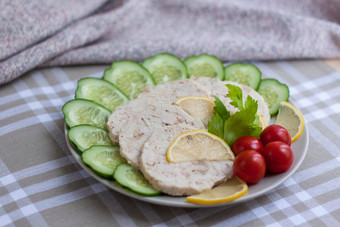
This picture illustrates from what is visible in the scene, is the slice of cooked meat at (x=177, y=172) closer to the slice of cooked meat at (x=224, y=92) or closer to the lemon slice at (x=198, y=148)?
the lemon slice at (x=198, y=148)

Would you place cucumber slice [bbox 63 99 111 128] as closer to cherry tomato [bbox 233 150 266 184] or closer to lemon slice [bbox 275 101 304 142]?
cherry tomato [bbox 233 150 266 184]

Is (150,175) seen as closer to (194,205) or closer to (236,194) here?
(194,205)

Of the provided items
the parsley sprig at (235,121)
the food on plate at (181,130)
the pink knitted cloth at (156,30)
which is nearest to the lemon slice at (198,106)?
the food on plate at (181,130)

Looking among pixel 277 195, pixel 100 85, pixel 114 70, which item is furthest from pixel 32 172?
pixel 277 195

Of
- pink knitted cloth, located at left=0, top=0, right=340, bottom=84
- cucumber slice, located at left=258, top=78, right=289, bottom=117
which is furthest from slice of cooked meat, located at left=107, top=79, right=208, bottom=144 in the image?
pink knitted cloth, located at left=0, top=0, right=340, bottom=84

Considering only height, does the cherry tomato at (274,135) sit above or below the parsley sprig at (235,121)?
below

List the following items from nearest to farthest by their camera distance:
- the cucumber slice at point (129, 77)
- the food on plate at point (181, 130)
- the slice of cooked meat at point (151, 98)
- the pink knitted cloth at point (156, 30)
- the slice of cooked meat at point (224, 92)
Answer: the food on plate at point (181, 130) → the slice of cooked meat at point (151, 98) → the slice of cooked meat at point (224, 92) → the cucumber slice at point (129, 77) → the pink knitted cloth at point (156, 30)
